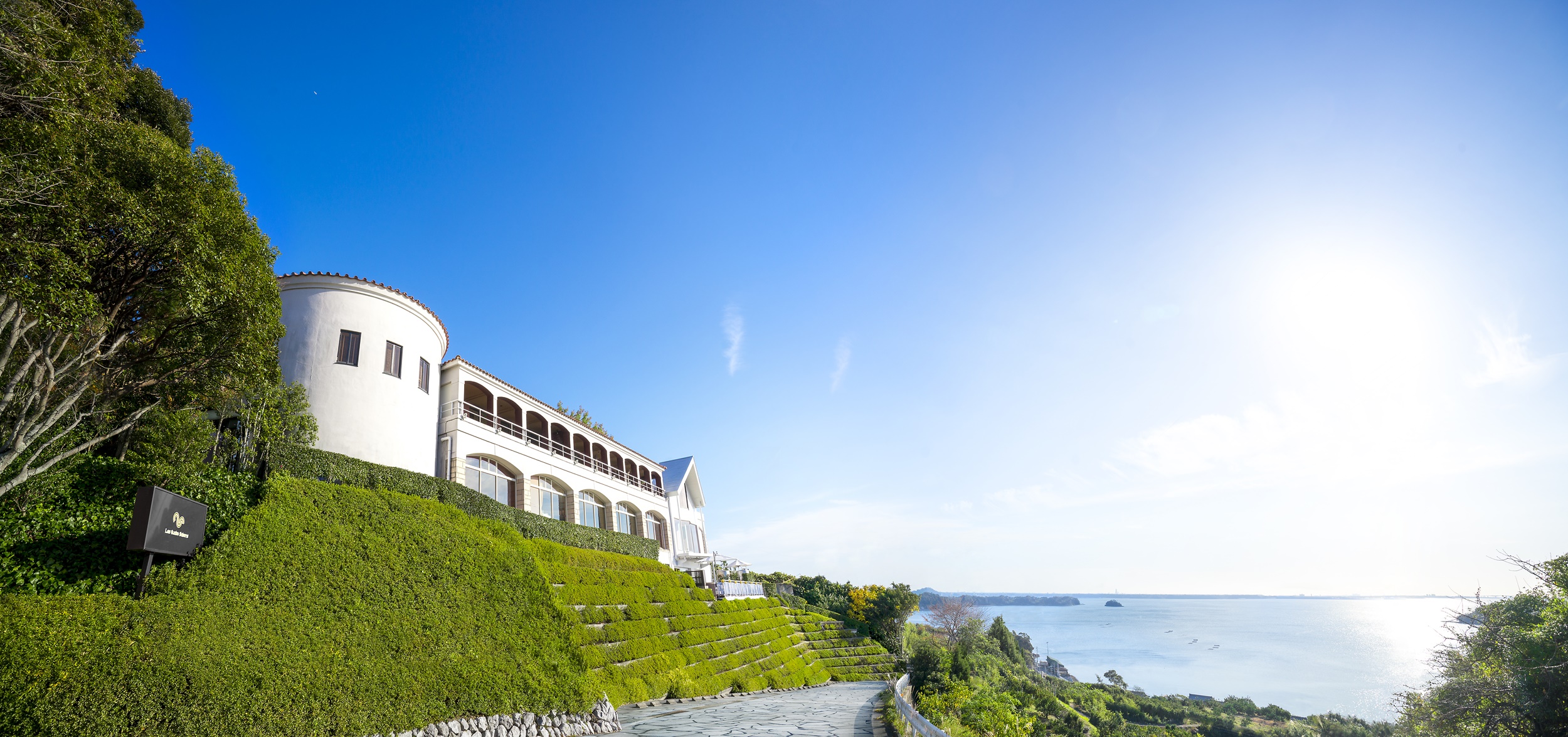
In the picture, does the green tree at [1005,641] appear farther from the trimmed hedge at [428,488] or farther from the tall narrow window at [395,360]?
the tall narrow window at [395,360]

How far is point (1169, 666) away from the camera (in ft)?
332

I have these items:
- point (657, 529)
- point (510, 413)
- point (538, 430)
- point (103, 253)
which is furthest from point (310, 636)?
point (657, 529)

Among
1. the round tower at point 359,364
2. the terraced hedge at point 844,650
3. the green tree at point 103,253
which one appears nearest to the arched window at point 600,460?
the round tower at point 359,364

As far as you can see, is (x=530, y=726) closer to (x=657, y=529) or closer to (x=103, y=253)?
(x=103, y=253)

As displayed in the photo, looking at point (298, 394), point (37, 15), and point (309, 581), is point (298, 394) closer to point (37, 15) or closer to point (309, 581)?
point (309, 581)

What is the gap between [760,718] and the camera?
14.9 metres

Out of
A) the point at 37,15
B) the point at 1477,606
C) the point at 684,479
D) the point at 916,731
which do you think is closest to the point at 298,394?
the point at 37,15

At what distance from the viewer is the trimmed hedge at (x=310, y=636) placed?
7.56 meters

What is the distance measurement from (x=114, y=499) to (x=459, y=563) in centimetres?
626

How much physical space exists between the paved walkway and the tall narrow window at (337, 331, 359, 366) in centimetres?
1352

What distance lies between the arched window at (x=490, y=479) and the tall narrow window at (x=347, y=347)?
5655mm

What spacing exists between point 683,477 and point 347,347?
23.7m

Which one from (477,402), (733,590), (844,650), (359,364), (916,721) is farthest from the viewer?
(844,650)

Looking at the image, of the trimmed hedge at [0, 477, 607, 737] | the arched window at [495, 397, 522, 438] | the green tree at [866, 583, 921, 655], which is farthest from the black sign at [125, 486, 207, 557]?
the green tree at [866, 583, 921, 655]
